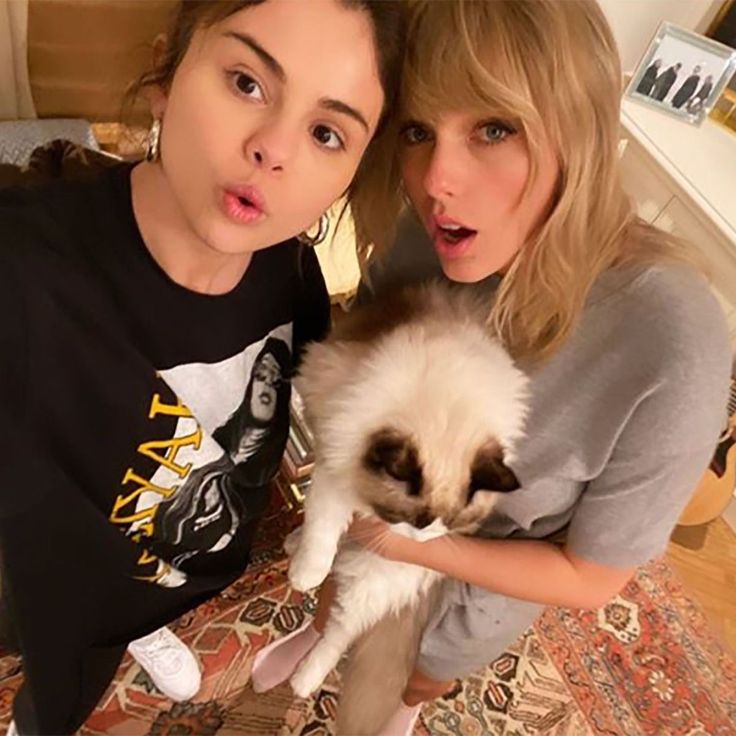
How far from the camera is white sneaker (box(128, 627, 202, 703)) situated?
5.49ft

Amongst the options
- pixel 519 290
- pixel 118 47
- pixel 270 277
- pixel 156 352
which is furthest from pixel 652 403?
pixel 118 47

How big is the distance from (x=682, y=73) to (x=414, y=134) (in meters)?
1.84

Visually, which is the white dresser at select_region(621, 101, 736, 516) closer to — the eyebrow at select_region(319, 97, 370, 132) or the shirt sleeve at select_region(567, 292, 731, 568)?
the shirt sleeve at select_region(567, 292, 731, 568)

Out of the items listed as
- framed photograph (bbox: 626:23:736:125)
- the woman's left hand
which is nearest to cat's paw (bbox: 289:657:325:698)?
the woman's left hand

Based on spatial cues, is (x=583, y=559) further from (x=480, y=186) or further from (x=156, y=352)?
(x=156, y=352)

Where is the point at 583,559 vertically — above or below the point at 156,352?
below

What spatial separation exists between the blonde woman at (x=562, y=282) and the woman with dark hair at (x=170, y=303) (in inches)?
4.0

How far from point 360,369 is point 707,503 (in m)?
1.60

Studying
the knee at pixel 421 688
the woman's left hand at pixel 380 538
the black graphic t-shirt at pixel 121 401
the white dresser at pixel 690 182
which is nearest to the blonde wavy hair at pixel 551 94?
the black graphic t-shirt at pixel 121 401

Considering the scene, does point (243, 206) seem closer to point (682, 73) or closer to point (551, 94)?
point (551, 94)

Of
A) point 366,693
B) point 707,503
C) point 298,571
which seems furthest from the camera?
point 707,503

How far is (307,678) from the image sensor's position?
1654 millimetres

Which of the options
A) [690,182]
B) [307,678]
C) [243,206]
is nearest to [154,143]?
[243,206]

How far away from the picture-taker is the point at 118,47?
5.86ft
